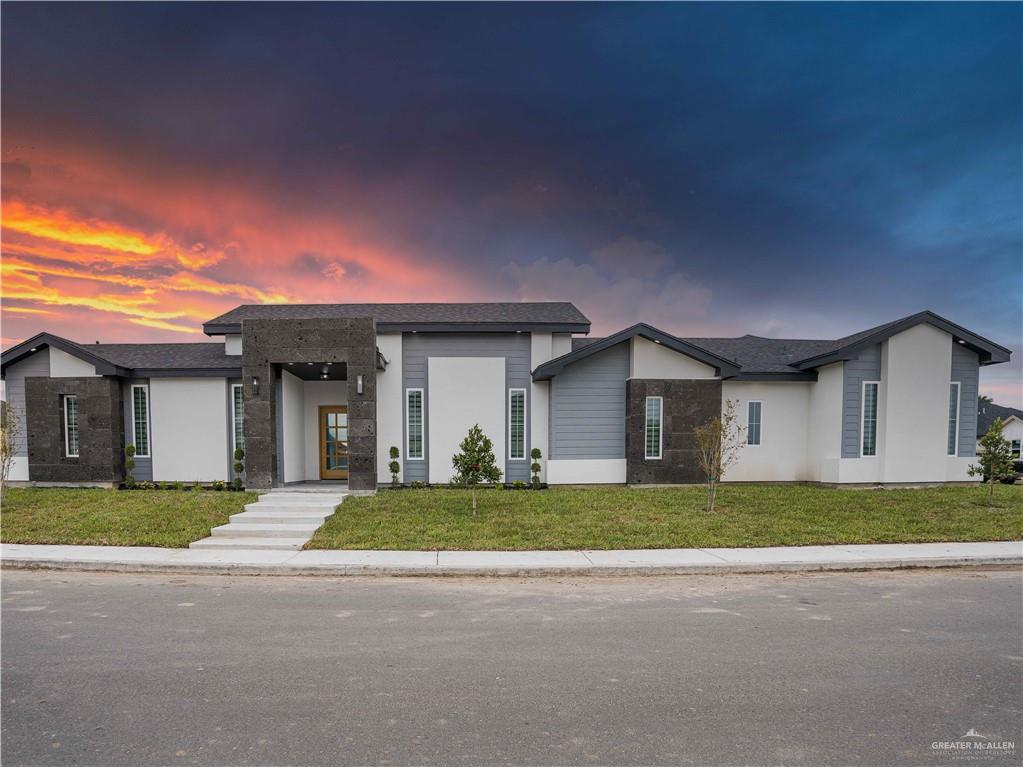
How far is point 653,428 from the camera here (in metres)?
15.6

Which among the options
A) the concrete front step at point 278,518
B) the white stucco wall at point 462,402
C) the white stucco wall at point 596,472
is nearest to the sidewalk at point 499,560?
the concrete front step at point 278,518

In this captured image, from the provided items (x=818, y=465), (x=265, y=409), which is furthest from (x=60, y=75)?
(x=818, y=465)

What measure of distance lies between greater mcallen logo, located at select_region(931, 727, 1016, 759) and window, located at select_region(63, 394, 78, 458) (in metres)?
21.5

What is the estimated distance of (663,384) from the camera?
612 inches

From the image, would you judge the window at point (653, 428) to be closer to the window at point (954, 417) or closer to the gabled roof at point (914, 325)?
the gabled roof at point (914, 325)

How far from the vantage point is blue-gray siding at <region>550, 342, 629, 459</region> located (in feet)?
52.1

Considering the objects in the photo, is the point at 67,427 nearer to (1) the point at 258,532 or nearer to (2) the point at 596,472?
(1) the point at 258,532

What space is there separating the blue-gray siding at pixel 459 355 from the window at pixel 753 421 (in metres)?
7.91

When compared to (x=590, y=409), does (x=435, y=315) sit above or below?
above

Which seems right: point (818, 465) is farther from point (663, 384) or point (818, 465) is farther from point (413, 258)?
point (413, 258)

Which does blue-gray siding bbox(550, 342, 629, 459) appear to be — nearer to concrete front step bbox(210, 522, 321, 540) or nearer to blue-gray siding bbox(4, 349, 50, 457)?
concrete front step bbox(210, 522, 321, 540)

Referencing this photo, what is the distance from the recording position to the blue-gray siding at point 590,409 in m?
15.9

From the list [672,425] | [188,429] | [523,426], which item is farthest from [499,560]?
[188,429]

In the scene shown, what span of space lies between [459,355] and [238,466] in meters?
7.89
